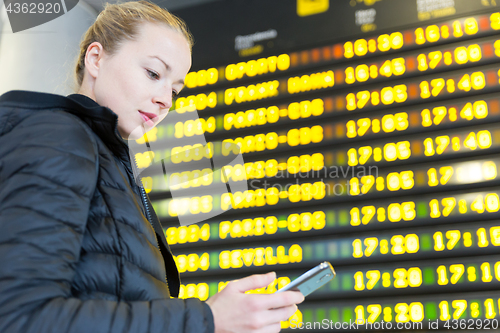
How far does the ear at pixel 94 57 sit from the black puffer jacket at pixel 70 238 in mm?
179

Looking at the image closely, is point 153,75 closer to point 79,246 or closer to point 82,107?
point 82,107

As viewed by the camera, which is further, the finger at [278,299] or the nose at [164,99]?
the nose at [164,99]

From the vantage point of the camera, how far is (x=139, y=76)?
772 mm

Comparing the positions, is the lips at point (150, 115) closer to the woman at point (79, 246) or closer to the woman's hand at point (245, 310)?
the woman at point (79, 246)

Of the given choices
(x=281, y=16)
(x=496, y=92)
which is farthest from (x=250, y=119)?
(x=496, y=92)

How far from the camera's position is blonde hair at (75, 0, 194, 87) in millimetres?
814

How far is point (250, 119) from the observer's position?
2.01 m

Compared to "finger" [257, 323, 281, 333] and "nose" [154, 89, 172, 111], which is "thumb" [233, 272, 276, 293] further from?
"nose" [154, 89, 172, 111]

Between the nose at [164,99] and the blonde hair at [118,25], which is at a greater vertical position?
the blonde hair at [118,25]

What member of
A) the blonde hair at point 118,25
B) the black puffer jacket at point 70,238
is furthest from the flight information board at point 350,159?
the black puffer jacket at point 70,238

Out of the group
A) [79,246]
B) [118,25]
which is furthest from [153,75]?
[79,246]

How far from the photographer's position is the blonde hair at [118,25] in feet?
2.67

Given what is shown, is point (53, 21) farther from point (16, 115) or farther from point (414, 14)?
point (16, 115)

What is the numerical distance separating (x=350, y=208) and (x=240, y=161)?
526mm
